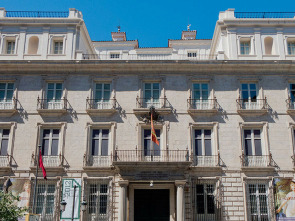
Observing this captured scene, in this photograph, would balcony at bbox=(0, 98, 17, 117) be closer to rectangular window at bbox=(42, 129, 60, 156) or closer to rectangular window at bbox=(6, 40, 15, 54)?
rectangular window at bbox=(42, 129, 60, 156)

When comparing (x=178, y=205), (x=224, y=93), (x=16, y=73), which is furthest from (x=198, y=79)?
(x=16, y=73)

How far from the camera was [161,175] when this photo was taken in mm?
23438

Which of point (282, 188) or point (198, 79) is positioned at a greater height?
point (198, 79)

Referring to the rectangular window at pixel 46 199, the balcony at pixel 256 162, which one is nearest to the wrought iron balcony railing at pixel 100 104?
the rectangular window at pixel 46 199

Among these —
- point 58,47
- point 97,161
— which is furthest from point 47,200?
point 58,47

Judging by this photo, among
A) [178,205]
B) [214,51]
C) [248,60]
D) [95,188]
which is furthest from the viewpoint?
[214,51]

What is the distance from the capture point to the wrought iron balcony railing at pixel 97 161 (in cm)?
2475

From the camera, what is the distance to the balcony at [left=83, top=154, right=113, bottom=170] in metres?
24.7

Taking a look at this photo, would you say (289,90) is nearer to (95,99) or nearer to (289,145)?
(289,145)

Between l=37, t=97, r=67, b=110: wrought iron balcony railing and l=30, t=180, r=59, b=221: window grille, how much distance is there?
15.9 feet

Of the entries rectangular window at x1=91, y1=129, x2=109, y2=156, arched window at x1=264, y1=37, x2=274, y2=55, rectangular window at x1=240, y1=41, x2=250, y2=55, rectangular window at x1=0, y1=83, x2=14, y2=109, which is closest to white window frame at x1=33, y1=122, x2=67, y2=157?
rectangular window at x1=91, y1=129, x2=109, y2=156

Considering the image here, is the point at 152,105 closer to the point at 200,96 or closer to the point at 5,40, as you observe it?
the point at 200,96

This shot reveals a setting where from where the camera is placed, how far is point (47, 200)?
24.4m

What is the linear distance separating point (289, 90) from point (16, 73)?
18.5 meters
